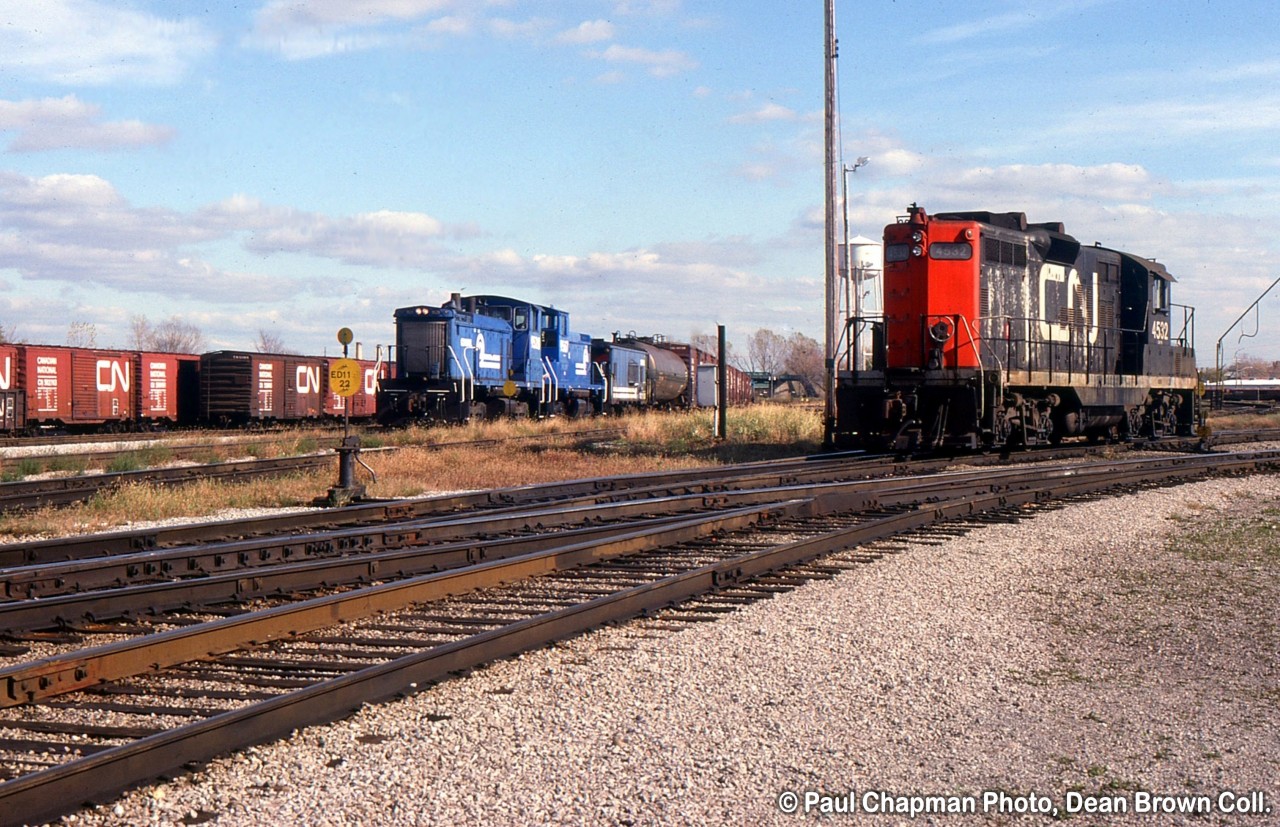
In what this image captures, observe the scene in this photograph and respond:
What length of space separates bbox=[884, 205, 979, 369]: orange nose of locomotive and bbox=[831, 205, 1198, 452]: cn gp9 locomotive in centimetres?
1

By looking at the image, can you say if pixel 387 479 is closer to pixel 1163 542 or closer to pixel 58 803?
pixel 1163 542

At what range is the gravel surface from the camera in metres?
3.83

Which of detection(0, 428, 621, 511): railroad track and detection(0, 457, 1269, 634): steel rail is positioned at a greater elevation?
detection(0, 428, 621, 511): railroad track

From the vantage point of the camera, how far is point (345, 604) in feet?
20.4

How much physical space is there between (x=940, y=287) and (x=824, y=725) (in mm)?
12863

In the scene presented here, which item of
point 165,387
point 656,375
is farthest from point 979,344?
point 656,375

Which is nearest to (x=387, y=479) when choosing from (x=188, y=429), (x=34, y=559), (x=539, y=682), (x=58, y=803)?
(x=34, y=559)

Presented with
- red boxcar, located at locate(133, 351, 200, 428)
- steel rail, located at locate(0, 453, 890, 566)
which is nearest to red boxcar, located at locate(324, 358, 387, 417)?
red boxcar, located at locate(133, 351, 200, 428)

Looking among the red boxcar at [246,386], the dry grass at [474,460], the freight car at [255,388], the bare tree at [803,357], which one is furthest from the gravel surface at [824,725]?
the bare tree at [803,357]

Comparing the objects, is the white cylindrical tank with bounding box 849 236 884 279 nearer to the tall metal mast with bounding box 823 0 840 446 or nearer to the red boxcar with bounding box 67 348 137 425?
the tall metal mast with bounding box 823 0 840 446

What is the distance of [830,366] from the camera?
19438mm

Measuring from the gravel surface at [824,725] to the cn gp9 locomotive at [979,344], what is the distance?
8.91m

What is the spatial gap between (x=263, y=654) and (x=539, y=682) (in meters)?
1.44

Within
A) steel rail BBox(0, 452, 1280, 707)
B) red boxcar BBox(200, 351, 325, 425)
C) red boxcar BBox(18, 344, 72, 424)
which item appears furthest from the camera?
red boxcar BBox(200, 351, 325, 425)
